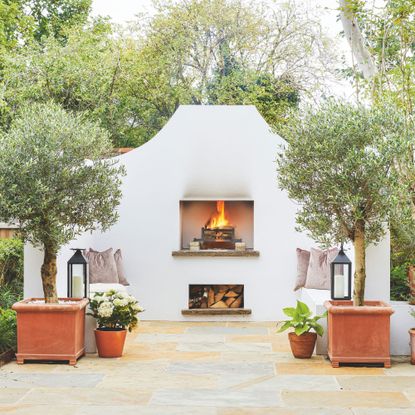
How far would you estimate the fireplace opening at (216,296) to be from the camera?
9.40 meters

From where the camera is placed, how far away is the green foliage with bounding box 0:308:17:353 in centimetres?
668

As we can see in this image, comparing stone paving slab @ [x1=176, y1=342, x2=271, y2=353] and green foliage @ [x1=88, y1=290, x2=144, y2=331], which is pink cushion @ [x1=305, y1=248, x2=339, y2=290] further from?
green foliage @ [x1=88, y1=290, x2=144, y2=331]

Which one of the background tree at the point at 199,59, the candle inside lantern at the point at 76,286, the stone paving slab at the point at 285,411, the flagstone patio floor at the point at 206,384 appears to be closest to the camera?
the stone paving slab at the point at 285,411

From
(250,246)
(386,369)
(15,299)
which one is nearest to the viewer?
(386,369)

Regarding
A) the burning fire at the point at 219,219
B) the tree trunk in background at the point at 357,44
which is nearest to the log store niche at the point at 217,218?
the burning fire at the point at 219,219

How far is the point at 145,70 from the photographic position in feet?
59.9

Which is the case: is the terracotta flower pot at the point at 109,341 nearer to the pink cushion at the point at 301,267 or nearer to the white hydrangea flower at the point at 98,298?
the white hydrangea flower at the point at 98,298

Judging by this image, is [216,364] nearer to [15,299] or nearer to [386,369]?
[386,369]

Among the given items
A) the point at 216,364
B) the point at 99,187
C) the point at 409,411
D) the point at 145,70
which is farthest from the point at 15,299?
the point at 145,70

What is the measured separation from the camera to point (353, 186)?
6.37m

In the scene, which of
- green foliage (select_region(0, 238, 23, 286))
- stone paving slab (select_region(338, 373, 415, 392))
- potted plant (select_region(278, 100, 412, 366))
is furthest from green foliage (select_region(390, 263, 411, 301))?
green foliage (select_region(0, 238, 23, 286))

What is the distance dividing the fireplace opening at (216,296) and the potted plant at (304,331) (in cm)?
261

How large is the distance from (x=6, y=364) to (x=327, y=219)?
3072mm

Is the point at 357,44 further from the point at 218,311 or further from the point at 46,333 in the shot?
the point at 46,333
